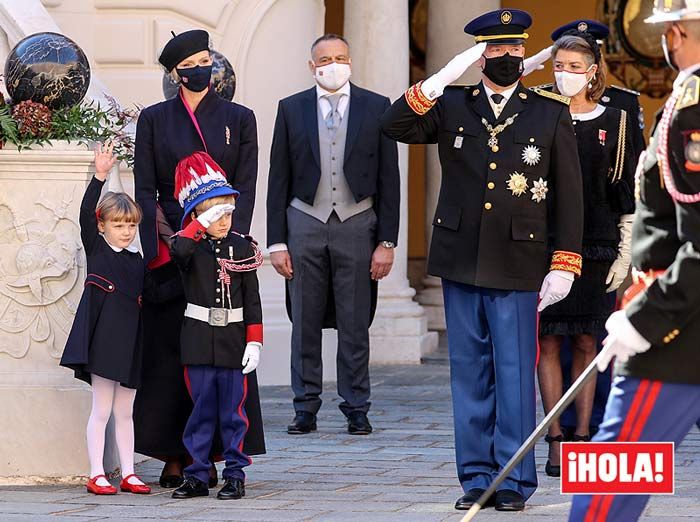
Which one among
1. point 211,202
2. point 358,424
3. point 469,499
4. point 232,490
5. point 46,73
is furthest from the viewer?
Result: point 358,424

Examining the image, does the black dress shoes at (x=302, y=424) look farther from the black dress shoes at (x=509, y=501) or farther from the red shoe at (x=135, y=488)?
the black dress shoes at (x=509, y=501)

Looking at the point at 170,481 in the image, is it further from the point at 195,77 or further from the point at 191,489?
the point at 195,77

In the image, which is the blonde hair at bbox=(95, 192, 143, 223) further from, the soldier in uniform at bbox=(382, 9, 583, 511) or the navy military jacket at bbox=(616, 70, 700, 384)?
the navy military jacket at bbox=(616, 70, 700, 384)

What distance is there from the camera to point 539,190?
635 centimetres

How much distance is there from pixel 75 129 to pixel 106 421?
1264 mm

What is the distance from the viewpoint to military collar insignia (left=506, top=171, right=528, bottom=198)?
630 cm

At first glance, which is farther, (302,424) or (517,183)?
(302,424)

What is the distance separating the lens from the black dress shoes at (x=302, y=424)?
8656mm

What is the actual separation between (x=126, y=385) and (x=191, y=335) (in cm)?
35

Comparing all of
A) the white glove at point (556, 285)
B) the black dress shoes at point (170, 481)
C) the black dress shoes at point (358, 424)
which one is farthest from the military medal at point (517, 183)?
the black dress shoes at point (358, 424)

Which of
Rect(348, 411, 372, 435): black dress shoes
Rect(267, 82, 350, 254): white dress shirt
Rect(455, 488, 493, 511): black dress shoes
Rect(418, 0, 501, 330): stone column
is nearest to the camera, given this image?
Rect(455, 488, 493, 511): black dress shoes

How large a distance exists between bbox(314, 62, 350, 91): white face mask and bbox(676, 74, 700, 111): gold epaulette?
4.83 m

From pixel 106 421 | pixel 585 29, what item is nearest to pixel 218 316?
pixel 106 421

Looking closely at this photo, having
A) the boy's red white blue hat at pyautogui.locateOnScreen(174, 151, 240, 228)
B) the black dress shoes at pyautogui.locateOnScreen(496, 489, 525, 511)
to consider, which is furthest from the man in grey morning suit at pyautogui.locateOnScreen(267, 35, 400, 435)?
the black dress shoes at pyautogui.locateOnScreen(496, 489, 525, 511)
